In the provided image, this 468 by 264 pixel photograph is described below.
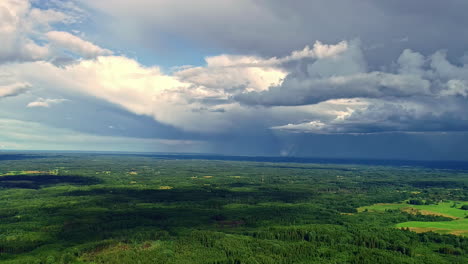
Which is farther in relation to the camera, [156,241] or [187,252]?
[156,241]

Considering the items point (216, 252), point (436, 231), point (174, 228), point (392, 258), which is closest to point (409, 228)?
point (436, 231)

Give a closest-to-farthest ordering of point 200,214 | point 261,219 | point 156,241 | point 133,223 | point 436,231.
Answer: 1. point 156,241
2. point 436,231
3. point 133,223
4. point 261,219
5. point 200,214

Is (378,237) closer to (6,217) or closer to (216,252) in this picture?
(216,252)

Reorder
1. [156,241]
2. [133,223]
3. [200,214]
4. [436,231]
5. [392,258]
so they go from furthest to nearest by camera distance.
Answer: [200,214] → [133,223] → [436,231] → [156,241] → [392,258]

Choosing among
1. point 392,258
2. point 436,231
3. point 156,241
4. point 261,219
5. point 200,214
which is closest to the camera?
point 392,258

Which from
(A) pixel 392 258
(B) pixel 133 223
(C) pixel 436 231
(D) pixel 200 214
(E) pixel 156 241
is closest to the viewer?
(A) pixel 392 258

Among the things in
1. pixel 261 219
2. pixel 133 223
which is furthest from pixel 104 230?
pixel 261 219

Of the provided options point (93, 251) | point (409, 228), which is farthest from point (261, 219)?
point (93, 251)

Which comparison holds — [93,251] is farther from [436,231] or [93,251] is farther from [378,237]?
[436,231]

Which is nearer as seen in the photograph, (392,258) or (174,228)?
(392,258)
